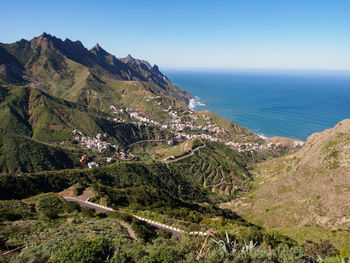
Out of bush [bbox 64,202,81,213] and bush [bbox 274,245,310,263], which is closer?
bush [bbox 274,245,310,263]

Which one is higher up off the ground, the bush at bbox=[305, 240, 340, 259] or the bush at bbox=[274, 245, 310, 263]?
the bush at bbox=[274, 245, 310, 263]

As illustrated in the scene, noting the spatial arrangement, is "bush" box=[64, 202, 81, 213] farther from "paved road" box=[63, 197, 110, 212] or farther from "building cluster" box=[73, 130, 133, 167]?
"building cluster" box=[73, 130, 133, 167]

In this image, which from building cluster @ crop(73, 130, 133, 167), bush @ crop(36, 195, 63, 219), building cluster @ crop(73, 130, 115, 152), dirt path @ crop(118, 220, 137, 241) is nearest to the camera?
dirt path @ crop(118, 220, 137, 241)

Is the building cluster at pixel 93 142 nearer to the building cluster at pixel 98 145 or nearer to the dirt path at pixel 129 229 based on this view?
the building cluster at pixel 98 145

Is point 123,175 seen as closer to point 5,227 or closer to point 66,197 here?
point 66,197

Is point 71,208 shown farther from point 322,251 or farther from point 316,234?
point 316,234

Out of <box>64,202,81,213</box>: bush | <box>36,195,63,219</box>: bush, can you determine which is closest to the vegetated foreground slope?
<box>64,202,81,213</box>: bush

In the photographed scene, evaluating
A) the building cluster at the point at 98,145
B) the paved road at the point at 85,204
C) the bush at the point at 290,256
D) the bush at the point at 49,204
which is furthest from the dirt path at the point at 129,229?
the building cluster at the point at 98,145

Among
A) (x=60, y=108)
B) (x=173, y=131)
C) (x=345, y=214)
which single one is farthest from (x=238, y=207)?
(x=60, y=108)

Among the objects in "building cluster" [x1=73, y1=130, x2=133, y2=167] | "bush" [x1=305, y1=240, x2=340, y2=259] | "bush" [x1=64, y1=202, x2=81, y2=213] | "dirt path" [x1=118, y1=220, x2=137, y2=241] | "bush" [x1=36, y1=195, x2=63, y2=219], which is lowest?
"building cluster" [x1=73, y1=130, x2=133, y2=167]
